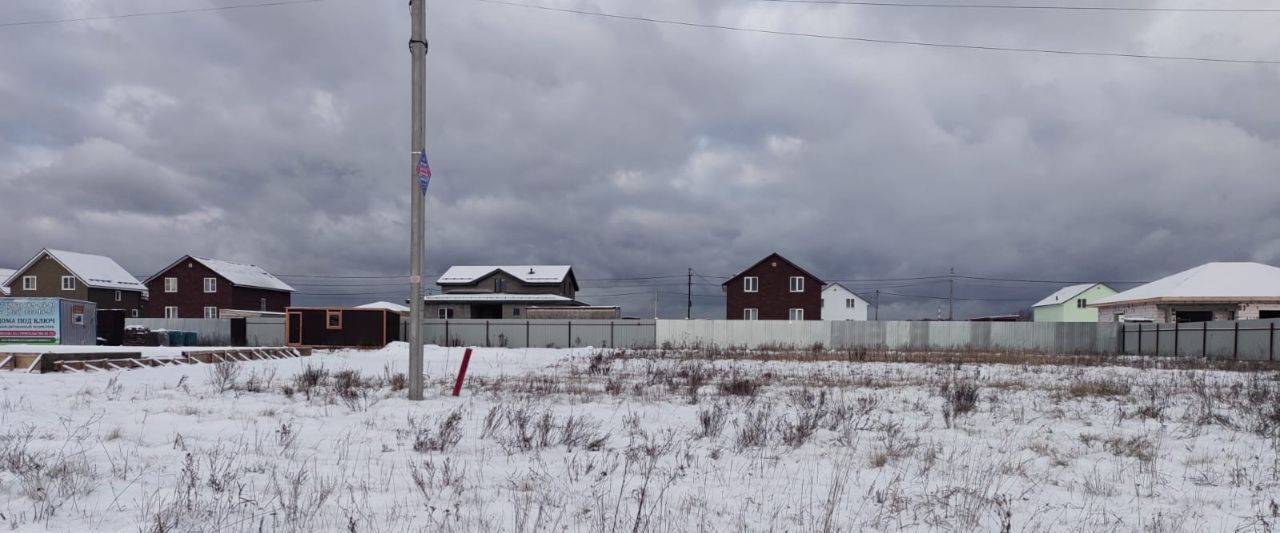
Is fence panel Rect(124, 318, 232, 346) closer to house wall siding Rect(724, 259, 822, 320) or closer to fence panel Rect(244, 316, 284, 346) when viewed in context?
fence panel Rect(244, 316, 284, 346)

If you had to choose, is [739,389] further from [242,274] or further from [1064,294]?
[1064,294]

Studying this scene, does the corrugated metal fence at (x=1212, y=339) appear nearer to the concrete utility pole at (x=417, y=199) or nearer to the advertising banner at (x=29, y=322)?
the concrete utility pole at (x=417, y=199)

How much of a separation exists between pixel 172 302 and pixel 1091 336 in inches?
2596

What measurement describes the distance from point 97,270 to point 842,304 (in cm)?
7580

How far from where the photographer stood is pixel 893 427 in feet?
27.5

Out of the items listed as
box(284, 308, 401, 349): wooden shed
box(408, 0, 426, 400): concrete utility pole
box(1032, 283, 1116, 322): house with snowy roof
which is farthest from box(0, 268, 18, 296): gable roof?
box(1032, 283, 1116, 322): house with snowy roof

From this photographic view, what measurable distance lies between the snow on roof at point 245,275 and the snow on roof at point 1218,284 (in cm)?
6454

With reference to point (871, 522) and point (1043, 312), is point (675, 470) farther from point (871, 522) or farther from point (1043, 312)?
point (1043, 312)

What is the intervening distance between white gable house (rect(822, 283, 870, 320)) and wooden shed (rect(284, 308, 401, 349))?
6194 cm

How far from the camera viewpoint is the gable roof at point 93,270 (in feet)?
189

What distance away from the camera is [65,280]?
57.9 metres

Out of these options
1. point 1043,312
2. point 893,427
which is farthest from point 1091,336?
point 1043,312

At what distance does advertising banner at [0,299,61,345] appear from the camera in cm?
2512

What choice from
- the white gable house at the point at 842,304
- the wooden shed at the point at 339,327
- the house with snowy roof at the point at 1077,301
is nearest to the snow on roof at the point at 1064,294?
the house with snowy roof at the point at 1077,301
